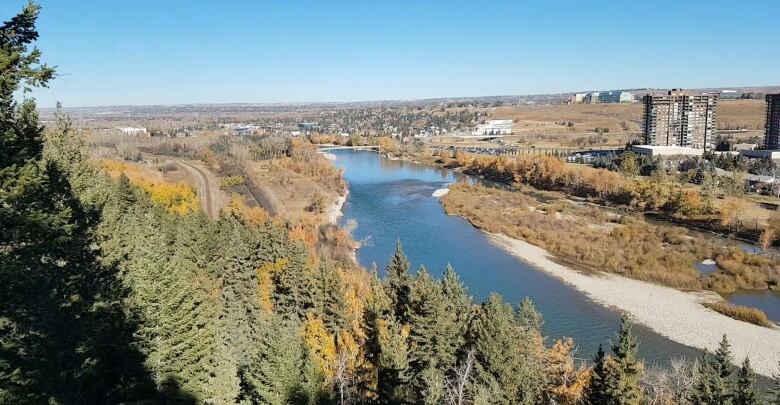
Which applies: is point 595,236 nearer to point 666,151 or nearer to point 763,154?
point 666,151

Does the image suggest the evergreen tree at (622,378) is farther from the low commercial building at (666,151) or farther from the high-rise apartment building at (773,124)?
the high-rise apartment building at (773,124)

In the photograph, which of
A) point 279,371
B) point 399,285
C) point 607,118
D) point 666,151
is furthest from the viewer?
point 607,118

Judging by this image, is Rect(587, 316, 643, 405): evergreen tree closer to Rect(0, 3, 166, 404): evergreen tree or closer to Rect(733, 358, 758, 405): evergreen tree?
Rect(733, 358, 758, 405): evergreen tree

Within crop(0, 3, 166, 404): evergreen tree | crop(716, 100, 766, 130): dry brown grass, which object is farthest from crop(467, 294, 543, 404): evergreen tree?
crop(716, 100, 766, 130): dry brown grass

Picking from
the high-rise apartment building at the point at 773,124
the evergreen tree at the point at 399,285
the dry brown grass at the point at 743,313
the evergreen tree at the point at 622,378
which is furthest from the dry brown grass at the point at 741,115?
the evergreen tree at the point at 622,378

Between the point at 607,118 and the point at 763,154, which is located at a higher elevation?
the point at 607,118

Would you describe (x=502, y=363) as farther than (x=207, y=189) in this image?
No

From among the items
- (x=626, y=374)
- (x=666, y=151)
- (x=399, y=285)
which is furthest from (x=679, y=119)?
(x=626, y=374)

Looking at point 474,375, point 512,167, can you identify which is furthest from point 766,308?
point 512,167
